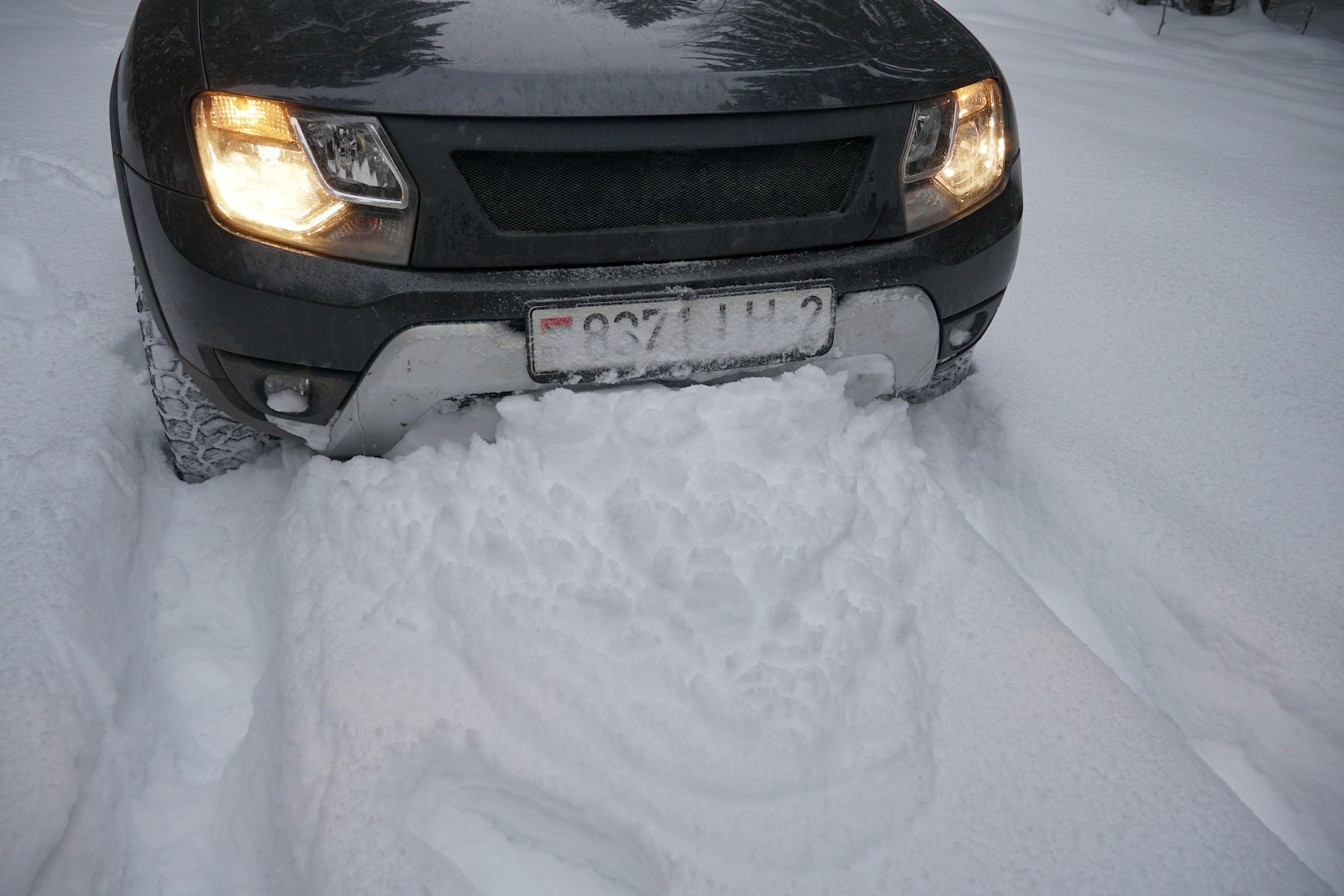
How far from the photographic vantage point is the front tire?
5.41 feet

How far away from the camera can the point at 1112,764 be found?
1364 mm

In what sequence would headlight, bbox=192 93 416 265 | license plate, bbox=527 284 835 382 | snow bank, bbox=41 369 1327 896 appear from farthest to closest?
license plate, bbox=527 284 835 382 < headlight, bbox=192 93 416 265 < snow bank, bbox=41 369 1327 896

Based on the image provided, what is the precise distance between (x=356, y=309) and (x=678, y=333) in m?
0.54

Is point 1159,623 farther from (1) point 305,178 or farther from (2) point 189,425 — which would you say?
(2) point 189,425

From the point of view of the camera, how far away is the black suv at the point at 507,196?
4.41ft

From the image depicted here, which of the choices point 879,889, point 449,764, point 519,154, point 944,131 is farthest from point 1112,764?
point 519,154

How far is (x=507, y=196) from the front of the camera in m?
1.38

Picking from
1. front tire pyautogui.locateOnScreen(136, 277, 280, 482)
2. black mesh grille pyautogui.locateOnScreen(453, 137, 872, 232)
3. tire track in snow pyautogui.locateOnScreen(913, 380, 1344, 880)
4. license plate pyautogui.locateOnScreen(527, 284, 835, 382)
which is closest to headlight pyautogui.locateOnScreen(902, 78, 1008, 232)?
black mesh grille pyautogui.locateOnScreen(453, 137, 872, 232)

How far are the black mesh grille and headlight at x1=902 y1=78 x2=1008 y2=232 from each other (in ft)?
0.45

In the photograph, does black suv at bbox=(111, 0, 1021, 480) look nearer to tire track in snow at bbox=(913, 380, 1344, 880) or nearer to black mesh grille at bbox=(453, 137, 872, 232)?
black mesh grille at bbox=(453, 137, 872, 232)

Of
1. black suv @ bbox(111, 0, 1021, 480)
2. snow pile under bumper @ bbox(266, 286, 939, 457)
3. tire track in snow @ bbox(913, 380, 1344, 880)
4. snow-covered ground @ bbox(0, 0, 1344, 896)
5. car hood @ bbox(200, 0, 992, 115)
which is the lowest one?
tire track in snow @ bbox(913, 380, 1344, 880)

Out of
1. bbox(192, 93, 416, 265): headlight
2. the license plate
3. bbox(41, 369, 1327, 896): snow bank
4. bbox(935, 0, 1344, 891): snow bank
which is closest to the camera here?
bbox(41, 369, 1327, 896): snow bank

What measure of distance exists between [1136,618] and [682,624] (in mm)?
999

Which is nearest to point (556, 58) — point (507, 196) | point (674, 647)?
point (507, 196)
